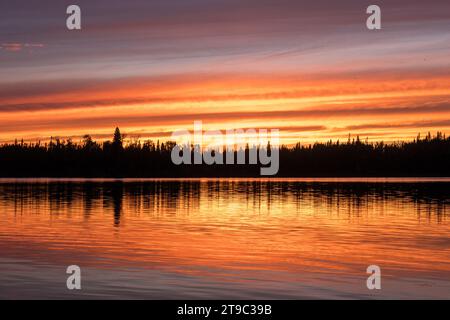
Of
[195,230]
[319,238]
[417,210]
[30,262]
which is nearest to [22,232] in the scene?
[195,230]

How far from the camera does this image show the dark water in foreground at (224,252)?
1161 inches

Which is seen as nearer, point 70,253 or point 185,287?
point 185,287

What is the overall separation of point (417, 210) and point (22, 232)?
4052cm

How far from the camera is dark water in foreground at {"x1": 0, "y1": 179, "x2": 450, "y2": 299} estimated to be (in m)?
29.5

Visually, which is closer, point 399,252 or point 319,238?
point 399,252

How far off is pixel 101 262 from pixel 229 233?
16998 mm

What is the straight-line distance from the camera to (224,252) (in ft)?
134

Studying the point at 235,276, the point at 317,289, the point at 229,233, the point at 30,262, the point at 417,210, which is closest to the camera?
the point at 317,289

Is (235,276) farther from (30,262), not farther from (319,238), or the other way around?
(319,238)

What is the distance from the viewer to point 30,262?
3628 centimetres

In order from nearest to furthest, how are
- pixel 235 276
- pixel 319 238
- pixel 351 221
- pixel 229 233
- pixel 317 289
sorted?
pixel 317 289 < pixel 235 276 < pixel 319 238 < pixel 229 233 < pixel 351 221

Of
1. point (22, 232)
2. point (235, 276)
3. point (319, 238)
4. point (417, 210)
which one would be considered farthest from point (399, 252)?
point (417, 210)

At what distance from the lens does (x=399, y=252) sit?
41281 mm

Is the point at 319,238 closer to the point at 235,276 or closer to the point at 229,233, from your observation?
the point at 229,233
